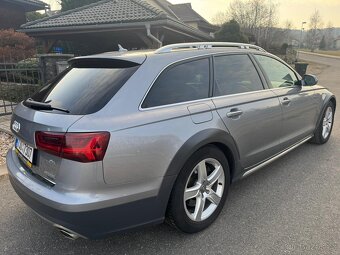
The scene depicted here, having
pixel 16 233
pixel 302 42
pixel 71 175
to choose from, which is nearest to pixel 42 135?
pixel 71 175

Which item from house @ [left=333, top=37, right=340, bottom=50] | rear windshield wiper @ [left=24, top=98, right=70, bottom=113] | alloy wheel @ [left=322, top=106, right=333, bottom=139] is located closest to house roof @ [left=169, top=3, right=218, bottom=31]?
alloy wheel @ [left=322, top=106, right=333, bottom=139]

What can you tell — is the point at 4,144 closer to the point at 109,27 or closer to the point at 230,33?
the point at 109,27

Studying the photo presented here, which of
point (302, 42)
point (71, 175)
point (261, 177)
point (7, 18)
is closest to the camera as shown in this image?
point (71, 175)

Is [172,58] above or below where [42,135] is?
above

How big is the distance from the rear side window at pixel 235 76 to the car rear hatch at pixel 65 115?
98 centimetres

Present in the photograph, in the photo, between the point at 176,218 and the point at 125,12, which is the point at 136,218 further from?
the point at 125,12

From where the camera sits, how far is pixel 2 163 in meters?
4.41

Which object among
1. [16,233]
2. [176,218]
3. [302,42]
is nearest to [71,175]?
[176,218]

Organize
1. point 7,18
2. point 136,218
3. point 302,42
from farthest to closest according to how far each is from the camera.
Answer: point 302,42
point 7,18
point 136,218

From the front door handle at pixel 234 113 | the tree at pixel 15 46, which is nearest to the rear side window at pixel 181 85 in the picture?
the front door handle at pixel 234 113

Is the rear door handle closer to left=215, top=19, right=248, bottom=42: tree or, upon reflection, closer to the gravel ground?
the gravel ground

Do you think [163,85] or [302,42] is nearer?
[163,85]

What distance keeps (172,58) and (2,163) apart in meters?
3.06

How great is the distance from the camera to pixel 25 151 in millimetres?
2574
